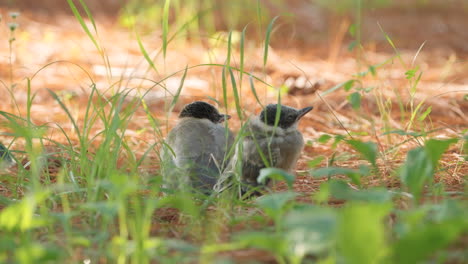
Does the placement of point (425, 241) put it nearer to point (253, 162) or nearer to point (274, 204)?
point (274, 204)

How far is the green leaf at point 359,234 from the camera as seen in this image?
6.33 feet

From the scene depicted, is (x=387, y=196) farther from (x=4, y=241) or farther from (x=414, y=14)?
(x=414, y=14)

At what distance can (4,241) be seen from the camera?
7.79 ft

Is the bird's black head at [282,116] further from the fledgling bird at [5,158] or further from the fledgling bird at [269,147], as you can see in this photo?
the fledgling bird at [5,158]

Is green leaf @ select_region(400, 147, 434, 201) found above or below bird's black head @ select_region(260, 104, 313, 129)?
below

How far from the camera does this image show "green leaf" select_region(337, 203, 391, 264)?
6.33 feet

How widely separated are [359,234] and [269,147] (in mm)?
2160

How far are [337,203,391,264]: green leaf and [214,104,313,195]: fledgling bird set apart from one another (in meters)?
2.11

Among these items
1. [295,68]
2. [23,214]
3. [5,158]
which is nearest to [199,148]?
[5,158]

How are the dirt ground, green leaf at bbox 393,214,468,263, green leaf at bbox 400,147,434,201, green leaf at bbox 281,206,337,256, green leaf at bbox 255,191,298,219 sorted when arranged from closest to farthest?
green leaf at bbox 281,206,337,256 < green leaf at bbox 393,214,468,263 < green leaf at bbox 255,191,298,219 < green leaf at bbox 400,147,434,201 < the dirt ground

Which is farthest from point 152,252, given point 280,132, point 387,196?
point 280,132

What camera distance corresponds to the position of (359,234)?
6.40 feet

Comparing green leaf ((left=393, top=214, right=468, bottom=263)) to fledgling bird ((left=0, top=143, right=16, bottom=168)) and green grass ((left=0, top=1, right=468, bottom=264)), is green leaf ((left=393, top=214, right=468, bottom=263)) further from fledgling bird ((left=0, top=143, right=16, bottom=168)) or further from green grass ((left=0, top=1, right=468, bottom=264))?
fledgling bird ((left=0, top=143, right=16, bottom=168))

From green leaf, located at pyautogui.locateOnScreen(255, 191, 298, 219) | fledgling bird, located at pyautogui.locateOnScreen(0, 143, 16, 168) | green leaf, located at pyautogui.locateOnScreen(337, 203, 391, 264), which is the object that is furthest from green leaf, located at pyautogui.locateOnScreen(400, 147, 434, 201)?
fledgling bird, located at pyautogui.locateOnScreen(0, 143, 16, 168)
